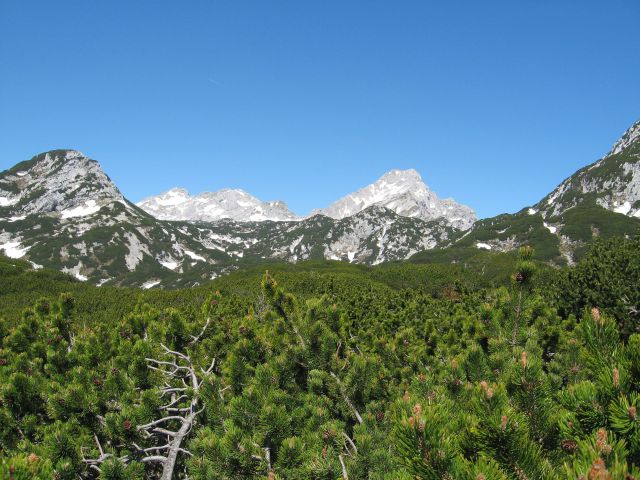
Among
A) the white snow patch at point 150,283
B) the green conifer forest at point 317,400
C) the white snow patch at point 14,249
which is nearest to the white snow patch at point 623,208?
the green conifer forest at point 317,400

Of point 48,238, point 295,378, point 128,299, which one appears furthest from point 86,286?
point 48,238

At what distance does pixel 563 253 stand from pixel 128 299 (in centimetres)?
15586

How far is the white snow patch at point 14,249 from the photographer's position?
178275 mm

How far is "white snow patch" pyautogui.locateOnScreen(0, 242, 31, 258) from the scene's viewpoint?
17827 centimetres

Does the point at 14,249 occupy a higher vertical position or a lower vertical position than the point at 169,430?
higher

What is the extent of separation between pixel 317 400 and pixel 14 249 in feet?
752

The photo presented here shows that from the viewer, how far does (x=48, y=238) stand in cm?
19138

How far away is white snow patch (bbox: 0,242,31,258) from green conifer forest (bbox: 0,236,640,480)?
214 m

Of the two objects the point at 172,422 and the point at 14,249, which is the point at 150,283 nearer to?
the point at 14,249

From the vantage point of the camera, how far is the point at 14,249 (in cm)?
18275

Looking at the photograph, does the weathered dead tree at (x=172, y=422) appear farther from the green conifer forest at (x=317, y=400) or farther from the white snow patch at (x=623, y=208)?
the white snow patch at (x=623, y=208)

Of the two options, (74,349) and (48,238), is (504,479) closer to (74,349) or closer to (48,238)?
(74,349)

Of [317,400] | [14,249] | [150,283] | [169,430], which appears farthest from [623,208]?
[14,249]

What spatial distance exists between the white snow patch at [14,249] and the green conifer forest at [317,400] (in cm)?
21444
